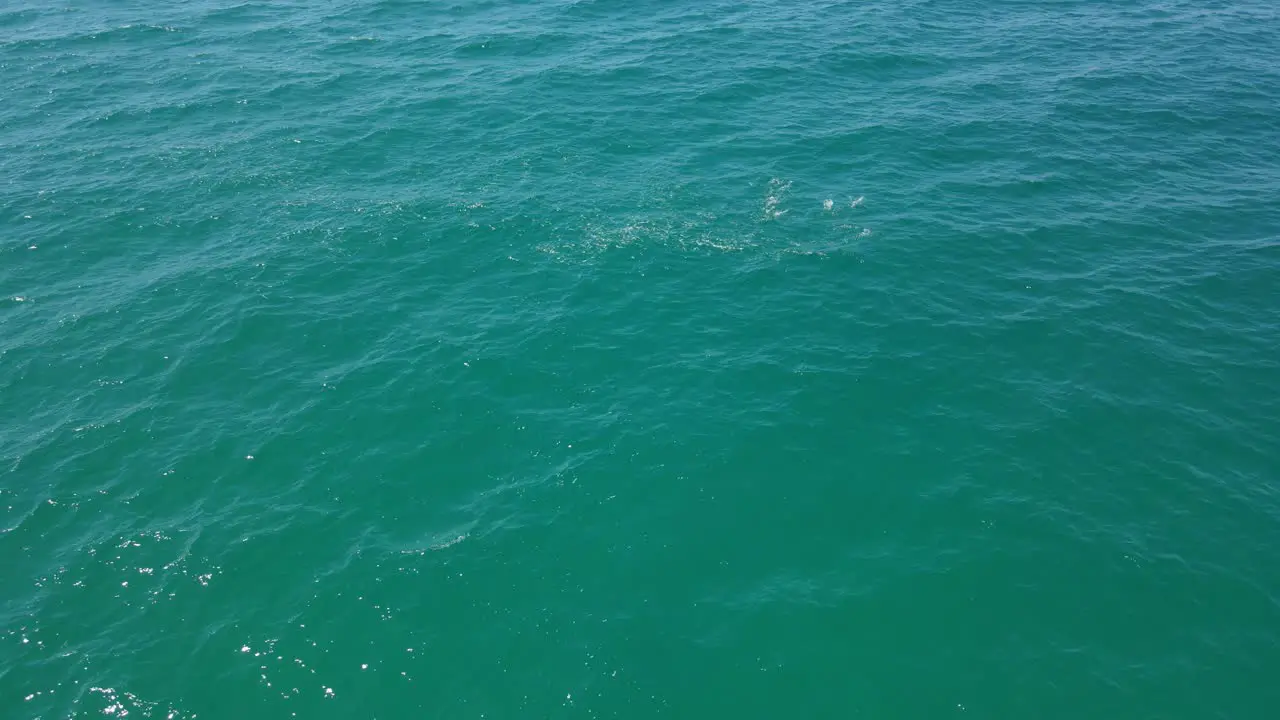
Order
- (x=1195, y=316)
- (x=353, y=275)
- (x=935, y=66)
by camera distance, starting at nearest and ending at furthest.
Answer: (x=1195, y=316)
(x=353, y=275)
(x=935, y=66)

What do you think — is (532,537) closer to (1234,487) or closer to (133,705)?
(133,705)

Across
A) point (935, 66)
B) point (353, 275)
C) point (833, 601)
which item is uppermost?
point (935, 66)

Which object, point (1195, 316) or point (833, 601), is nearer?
point (833, 601)

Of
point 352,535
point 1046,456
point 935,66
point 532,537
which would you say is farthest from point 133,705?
point 935,66

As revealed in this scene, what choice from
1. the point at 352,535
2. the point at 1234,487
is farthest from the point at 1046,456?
the point at 352,535

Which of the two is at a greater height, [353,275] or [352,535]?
[353,275]

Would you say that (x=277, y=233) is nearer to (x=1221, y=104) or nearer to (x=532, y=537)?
(x=532, y=537)

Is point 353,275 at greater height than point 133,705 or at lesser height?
greater

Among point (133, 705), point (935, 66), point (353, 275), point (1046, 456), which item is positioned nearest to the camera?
point (133, 705)
